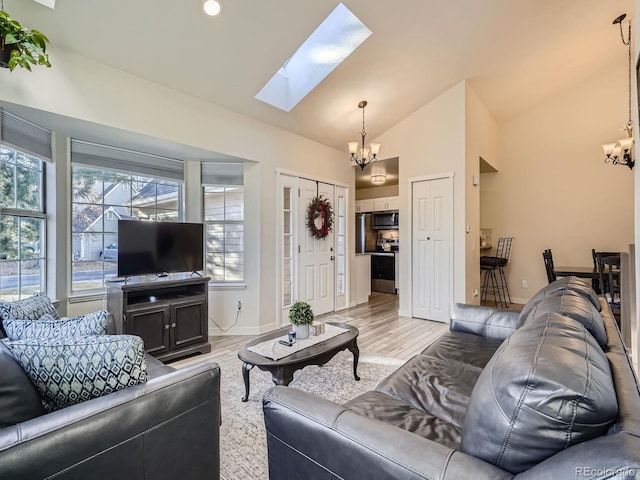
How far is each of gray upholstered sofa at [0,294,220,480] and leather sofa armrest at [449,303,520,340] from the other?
2082 millimetres

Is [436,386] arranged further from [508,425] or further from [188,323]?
[188,323]

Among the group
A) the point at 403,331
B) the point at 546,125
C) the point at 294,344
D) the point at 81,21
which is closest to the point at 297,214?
the point at 403,331

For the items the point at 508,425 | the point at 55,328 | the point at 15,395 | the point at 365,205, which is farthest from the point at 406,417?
the point at 365,205

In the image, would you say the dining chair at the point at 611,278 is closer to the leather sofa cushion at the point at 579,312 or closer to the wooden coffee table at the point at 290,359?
the leather sofa cushion at the point at 579,312

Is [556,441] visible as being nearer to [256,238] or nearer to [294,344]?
[294,344]

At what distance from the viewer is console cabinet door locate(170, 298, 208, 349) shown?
10.6 ft

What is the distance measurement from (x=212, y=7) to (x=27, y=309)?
255 cm

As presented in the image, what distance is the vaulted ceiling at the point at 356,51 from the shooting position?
101 inches

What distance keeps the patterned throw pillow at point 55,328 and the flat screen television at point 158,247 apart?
59.4 inches

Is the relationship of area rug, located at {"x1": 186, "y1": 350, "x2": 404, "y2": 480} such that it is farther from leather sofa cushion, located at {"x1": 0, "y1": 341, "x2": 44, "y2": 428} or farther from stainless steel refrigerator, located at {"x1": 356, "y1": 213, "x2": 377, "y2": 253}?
stainless steel refrigerator, located at {"x1": 356, "y1": 213, "x2": 377, "y2": 253}

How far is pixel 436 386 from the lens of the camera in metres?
1.74

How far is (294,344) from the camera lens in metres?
2.39

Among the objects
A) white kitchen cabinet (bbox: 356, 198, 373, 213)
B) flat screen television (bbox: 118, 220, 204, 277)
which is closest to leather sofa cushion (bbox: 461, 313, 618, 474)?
flat screen television (bbox: 118, 220, 204, 277)

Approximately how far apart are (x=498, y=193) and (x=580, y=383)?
6.37 metres
